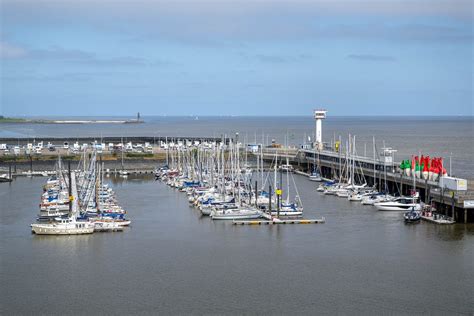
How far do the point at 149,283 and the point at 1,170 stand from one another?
3706 centimetres

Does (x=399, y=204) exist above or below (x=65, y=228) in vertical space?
above

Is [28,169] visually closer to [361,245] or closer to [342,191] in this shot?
[342,191]

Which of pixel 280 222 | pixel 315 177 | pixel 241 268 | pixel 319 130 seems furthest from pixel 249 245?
pixel 319 130

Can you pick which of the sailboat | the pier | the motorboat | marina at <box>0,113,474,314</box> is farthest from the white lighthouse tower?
the sailboat

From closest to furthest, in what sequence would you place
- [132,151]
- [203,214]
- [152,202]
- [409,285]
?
[409,285] < [203,214] < [152,202] < [132,151]

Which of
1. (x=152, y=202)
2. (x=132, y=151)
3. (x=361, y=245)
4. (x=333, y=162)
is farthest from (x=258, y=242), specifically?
(x=132, y=151)

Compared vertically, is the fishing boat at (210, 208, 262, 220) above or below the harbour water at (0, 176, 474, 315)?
above

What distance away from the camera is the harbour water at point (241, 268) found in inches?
920

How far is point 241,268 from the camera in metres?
27.5

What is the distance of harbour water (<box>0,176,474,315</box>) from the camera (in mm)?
23375

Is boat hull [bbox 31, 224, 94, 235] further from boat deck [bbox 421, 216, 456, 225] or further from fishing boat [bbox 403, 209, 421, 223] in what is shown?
boat deck [bbox 421, 216, 456, 225]

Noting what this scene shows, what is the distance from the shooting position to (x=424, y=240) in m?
32.4

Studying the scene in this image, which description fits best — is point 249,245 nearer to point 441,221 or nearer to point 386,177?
point 441,221

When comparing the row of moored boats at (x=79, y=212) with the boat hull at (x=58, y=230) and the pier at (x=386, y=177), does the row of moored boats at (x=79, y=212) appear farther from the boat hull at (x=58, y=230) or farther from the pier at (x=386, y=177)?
the pier at (x=386, y=177)
